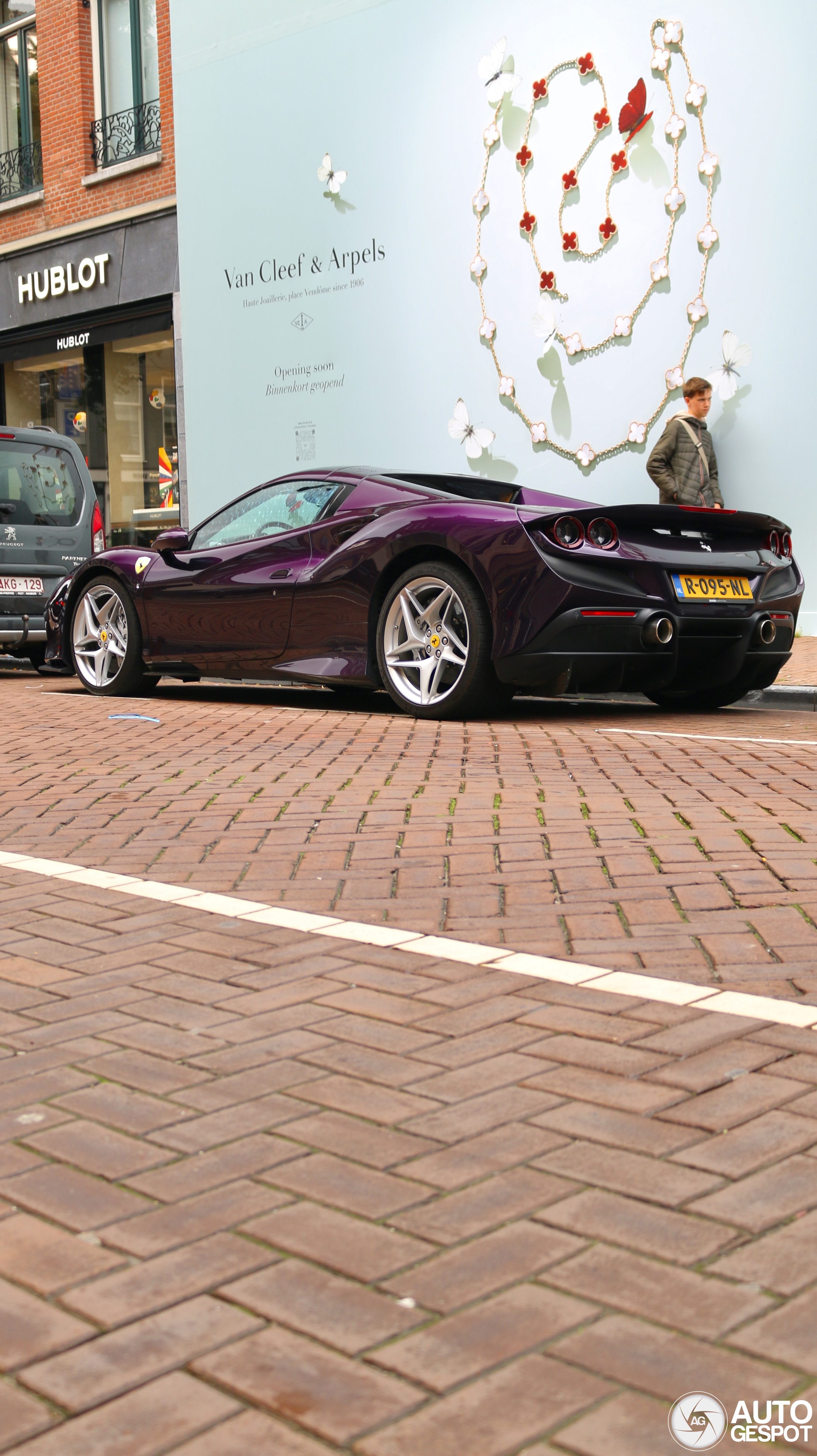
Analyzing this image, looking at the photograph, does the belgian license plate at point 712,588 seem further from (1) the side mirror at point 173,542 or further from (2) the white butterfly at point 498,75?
(2) the white butterfly at point 498,75

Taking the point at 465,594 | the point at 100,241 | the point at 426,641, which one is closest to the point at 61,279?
the point at 100,241

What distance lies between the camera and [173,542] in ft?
29.9

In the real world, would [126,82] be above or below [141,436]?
above

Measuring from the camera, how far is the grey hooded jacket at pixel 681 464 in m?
11.6

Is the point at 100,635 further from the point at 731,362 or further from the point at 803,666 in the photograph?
the point at 731,362

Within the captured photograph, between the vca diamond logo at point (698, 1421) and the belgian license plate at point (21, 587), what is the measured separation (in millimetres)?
10926

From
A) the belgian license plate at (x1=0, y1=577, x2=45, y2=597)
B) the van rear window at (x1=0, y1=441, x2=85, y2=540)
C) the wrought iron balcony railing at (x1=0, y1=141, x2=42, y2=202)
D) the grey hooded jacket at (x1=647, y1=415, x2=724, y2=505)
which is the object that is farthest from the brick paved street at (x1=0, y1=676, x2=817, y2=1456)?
the wrought iron balcony railing at (x1=0, y1=141, x2=42, y2=202)

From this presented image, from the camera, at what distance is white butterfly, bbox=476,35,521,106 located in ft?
46.4

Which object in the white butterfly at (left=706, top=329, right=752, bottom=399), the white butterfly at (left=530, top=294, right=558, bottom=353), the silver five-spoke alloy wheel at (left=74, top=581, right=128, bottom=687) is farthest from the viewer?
the white butterfly at (left=530, top=294, right=558, bottom=353)

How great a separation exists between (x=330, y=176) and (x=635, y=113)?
415 centimetres

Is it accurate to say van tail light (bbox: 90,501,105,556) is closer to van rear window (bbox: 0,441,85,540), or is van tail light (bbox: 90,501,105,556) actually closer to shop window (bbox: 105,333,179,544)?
van rear window (bbox: 0,441,85,540)

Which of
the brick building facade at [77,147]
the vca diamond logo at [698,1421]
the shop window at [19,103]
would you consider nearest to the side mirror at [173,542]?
the vca diamond logo at [698,1421]

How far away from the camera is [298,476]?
8734 millimetres

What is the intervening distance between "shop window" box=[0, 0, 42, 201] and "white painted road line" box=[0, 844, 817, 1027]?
19048mm
